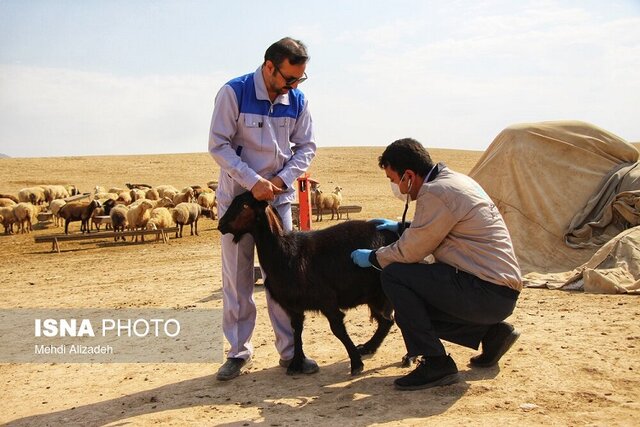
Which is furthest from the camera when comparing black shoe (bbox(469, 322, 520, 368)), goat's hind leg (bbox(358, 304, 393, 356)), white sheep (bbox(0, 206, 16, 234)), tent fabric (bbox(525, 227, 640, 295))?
white sheep (bbox(0, 206, 16, 234))

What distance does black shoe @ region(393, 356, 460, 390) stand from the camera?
493 cm

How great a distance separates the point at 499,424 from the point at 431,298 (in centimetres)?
109

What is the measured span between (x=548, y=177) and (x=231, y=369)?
7472 mm

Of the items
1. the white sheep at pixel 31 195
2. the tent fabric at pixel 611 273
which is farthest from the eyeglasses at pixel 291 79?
the white sheep at pixel 31 195

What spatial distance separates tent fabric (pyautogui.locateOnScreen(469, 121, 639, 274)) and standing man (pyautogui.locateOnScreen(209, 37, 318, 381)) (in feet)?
19.2

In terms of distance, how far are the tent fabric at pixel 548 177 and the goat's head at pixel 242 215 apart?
6.21 m

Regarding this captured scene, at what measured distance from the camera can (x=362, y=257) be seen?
5320 millimetres

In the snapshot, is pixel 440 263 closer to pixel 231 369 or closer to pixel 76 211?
pixel 231 369

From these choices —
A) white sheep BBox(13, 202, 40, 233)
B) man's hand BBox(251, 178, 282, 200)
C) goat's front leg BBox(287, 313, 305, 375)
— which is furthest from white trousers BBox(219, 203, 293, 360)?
white sheep BBox(13, 202, 40, 233)

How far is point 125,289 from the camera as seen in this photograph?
1072 cm

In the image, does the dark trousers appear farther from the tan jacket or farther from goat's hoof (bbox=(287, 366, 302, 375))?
goat's hoof (bbox=(287, 366, 302, 375))

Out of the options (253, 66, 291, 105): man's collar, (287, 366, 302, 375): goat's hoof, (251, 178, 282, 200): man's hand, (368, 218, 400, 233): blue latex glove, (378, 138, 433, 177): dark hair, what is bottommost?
(287, 366, 302, 375): goat's hoof

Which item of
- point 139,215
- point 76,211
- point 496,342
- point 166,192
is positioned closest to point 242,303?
point 496,342

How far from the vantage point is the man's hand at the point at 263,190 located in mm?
5332
